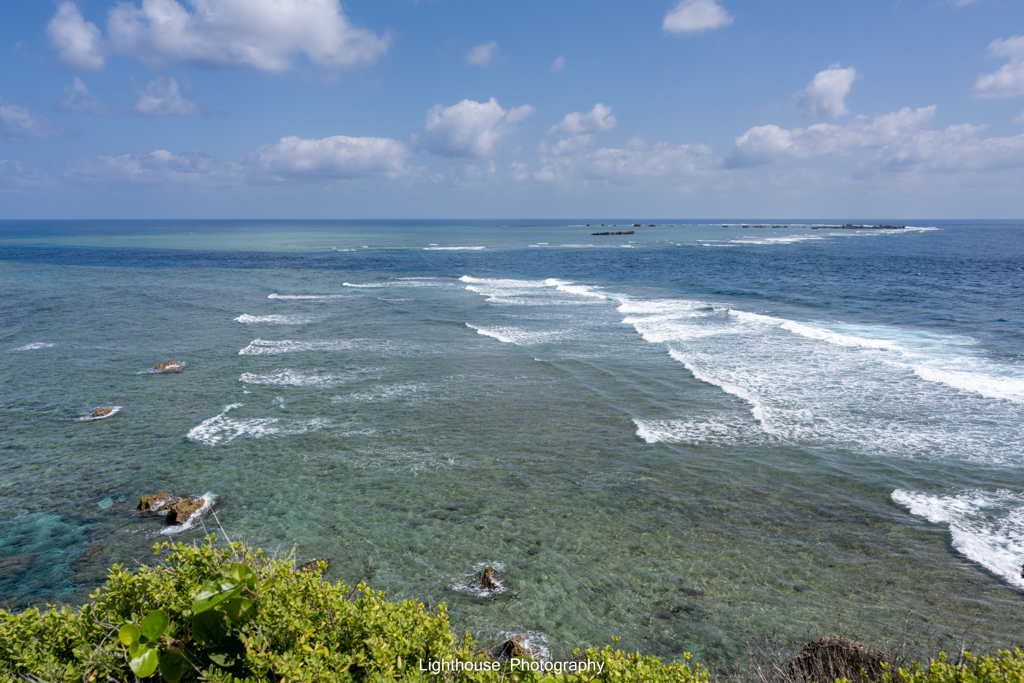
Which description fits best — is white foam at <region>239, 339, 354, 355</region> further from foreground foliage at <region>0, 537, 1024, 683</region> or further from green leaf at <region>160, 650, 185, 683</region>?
green leaf at <region>160, 650, 185, 683</region>

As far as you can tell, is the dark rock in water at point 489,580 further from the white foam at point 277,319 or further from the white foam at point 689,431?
the white foam at point 277,319

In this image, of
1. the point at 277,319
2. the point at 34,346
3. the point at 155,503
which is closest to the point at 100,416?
the point at 155,503

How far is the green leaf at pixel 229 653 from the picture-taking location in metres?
4.64

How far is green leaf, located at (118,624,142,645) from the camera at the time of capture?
427 cm

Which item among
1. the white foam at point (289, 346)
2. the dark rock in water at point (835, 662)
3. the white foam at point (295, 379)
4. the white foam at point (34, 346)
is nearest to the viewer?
the dark rock in water at point (835, 662)

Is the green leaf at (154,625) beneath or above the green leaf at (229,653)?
above

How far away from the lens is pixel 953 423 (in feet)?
52.1

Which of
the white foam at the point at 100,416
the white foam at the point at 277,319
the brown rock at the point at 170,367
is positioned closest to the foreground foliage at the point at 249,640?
the white foam at the point at 100,416

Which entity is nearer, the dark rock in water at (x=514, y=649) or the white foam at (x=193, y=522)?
the dark rock in water at (x=514, y=649)

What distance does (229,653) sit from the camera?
4781 millimetres

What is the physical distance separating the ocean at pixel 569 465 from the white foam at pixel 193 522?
212mm

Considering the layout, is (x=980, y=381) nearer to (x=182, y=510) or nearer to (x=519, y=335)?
(x=519, y=335)

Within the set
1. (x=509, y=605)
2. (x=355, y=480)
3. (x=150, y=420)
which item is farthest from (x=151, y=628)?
(x=150, y=420)

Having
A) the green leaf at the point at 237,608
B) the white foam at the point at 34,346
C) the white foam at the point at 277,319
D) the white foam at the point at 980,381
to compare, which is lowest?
the white foam at the point at 980,381
